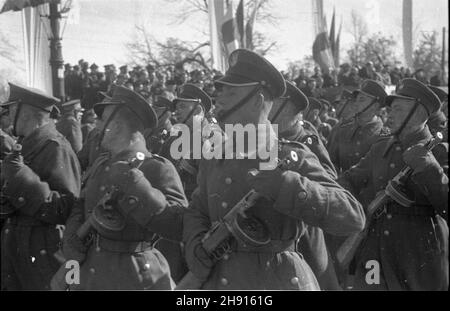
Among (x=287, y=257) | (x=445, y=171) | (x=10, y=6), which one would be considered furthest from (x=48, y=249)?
(x=445, y=171)

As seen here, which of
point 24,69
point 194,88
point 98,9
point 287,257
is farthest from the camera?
point 194,88

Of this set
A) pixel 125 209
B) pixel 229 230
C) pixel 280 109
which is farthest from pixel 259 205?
pixel 280 109

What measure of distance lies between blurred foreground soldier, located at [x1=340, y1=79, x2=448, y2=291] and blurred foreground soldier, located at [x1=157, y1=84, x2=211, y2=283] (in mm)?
1584

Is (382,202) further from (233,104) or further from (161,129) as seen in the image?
(161,129)

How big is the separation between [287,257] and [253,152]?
566mm

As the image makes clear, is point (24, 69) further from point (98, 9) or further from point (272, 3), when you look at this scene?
point (272, 3)

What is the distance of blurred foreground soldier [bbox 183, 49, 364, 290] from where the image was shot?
3.38 m

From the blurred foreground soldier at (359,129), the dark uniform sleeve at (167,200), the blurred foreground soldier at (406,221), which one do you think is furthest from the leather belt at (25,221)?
the blurred foreground soldier at (359,129)

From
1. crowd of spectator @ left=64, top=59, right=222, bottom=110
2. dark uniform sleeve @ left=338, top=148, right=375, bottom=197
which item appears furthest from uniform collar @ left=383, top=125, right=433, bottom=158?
crowd of spectator @ left=64, top=59, right=222, bottom=110

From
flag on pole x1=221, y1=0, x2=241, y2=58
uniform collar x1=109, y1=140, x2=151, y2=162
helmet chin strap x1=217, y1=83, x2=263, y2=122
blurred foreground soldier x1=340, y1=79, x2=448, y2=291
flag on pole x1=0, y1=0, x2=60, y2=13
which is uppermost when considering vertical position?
flag on pole x1=0, y1=0, x2=60, y2=13

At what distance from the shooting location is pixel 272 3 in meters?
5.38

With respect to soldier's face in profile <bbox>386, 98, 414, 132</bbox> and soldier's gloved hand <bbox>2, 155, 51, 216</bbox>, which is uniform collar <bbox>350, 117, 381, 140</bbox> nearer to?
soldier's face in profile <bbox>386, 98, 414, 132</bbox>

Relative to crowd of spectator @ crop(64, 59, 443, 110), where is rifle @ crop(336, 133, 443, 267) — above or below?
below

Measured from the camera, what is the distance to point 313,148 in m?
5.91
